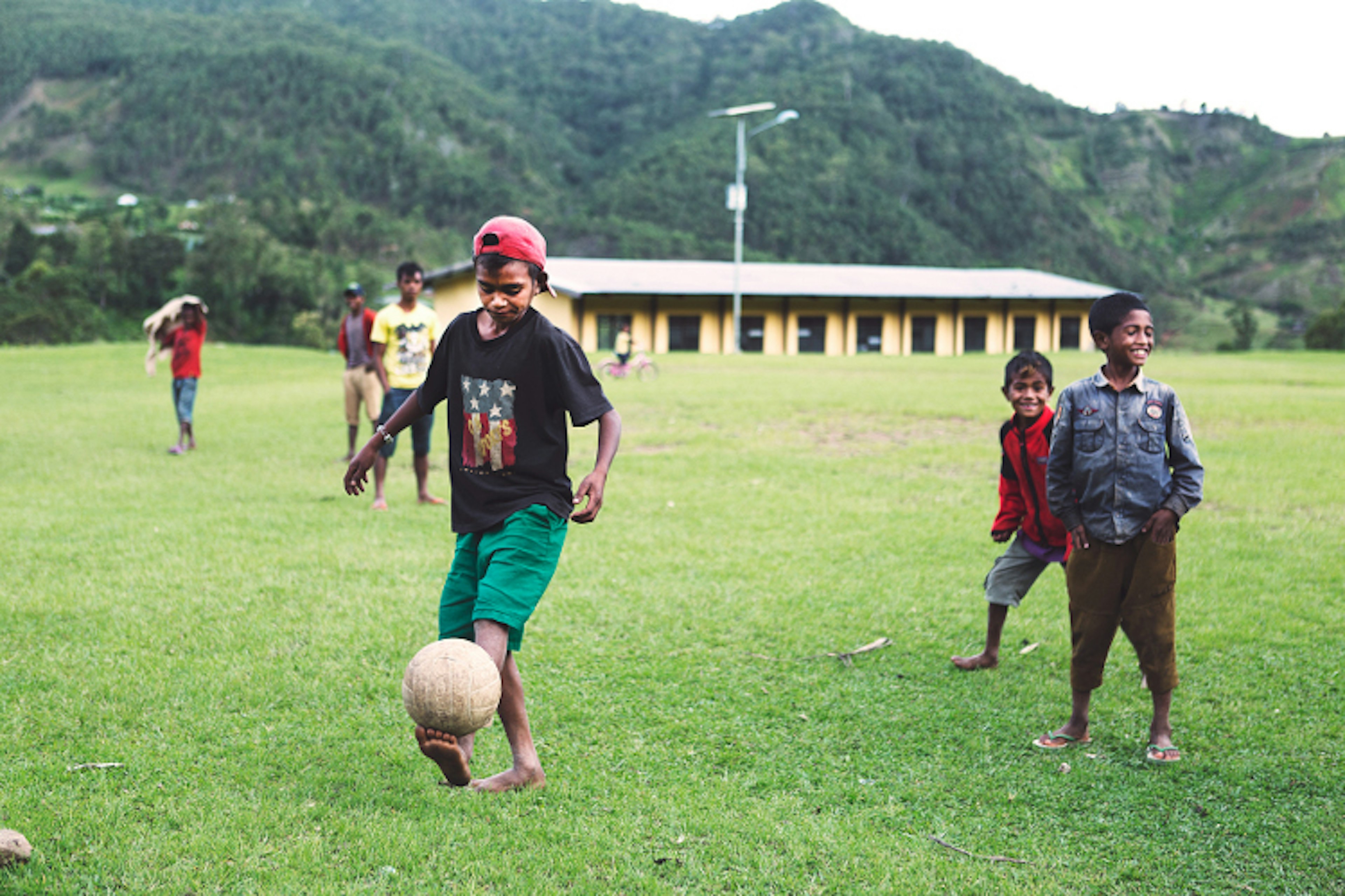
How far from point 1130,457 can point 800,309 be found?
141 feet

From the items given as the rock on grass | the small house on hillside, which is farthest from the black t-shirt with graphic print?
the small house on hillside

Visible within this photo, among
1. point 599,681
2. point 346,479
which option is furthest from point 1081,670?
point 346,479

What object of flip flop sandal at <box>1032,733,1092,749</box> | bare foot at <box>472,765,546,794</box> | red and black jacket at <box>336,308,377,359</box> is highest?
red and black jacket at <box>336,308,377,359</box>

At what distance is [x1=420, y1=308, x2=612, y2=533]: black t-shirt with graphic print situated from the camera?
11.7 ft

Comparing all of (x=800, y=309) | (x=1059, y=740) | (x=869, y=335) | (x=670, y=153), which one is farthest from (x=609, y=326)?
(x=670, y=153)

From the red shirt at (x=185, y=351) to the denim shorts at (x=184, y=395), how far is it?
0.09m

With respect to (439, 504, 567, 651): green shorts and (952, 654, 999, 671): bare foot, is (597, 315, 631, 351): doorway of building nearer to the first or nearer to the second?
(952, 654, 999, 671): bare foot

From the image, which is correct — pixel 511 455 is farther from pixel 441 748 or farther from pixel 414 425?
pixel 414 425

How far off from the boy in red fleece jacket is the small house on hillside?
123 ft

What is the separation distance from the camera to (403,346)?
9.02 metres

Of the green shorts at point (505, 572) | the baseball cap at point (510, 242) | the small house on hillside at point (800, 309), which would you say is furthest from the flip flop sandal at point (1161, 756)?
the small house on hillside at point (800, 309)

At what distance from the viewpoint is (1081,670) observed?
424 cm

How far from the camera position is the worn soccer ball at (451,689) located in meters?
3.04

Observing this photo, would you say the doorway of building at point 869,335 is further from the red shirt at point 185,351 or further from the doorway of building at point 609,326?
the red shirt at point 185,351
